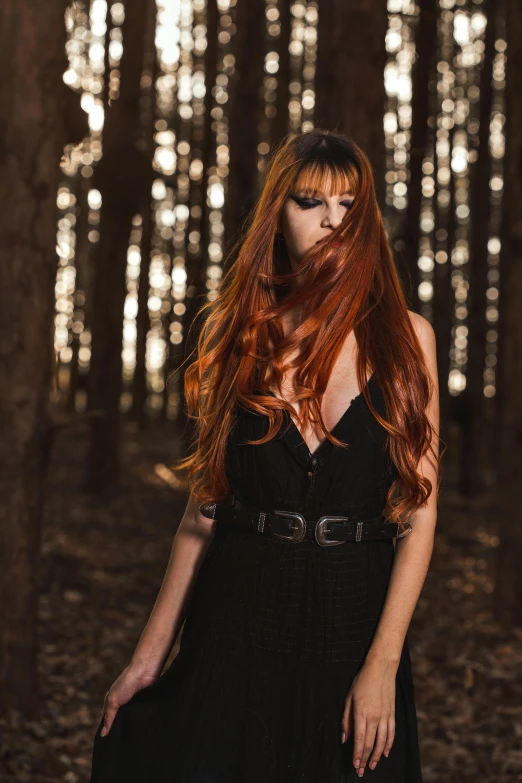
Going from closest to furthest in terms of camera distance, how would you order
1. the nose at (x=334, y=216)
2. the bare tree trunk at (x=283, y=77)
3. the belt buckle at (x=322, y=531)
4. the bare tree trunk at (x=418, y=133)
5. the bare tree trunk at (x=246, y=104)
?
the belt buckle at (x=322, y=531) → the nose at (x=334, y=216) → the bare tree trunk at (x=418, y=133) → the bare tree trunk at (x=246, y=104) → the bare tree trunk at (x=283, y=77)

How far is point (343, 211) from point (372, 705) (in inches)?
45.3

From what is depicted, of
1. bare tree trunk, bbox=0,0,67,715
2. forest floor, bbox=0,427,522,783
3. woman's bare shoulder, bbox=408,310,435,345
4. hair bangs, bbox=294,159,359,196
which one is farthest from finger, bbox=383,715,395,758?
bare tree trunk, bbox=0,0,67,715

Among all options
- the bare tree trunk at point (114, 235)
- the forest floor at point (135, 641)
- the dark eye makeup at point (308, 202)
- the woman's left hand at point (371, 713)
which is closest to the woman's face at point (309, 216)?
the dark eye makeup at point (308, 202)

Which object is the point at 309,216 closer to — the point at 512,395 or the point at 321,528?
the point at 321,528

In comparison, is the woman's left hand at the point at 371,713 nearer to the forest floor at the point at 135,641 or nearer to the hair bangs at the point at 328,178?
the forest floor at the point at 135,641

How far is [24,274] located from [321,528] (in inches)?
124

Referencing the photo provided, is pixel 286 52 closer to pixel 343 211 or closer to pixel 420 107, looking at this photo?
pixel 420 107

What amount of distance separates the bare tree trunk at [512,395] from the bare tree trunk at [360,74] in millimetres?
1073

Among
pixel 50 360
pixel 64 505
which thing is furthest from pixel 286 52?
pixel 50 360

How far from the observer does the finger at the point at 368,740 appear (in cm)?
219

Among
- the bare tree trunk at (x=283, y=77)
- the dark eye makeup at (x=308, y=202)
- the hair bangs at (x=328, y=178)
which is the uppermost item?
the bare tree trunk at (x=283, y=77)

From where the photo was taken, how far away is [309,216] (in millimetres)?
2443

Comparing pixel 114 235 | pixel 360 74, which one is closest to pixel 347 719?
pixel 360 74

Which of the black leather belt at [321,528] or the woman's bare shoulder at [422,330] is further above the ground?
the woman's bare shoulder at [422,330]
